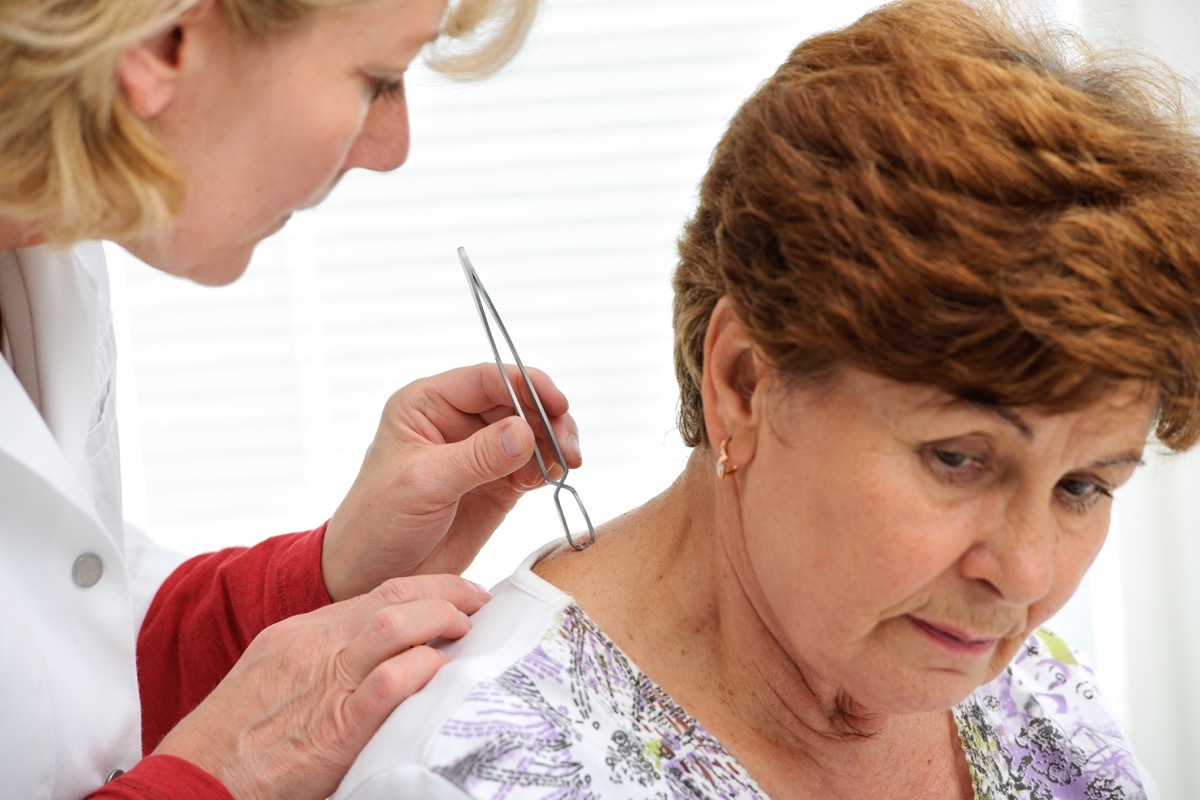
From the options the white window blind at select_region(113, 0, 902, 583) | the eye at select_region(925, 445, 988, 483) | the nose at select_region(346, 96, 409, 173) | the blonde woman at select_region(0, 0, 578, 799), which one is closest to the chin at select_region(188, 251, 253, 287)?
the blonde woman at select_region(0, 0, 578, 799)

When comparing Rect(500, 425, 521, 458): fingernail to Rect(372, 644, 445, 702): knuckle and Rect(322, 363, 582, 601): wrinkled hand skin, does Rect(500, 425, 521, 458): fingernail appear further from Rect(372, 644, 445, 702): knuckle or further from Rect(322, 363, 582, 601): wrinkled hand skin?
Rect(372, 644, 445, 702): knuckle

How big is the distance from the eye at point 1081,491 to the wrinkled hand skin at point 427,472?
0.47m

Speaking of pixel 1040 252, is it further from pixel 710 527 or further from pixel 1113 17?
pixel 1113 17

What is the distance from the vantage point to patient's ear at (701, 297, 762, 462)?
1022mm

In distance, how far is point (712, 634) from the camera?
1.14m

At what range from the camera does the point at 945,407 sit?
91 cm

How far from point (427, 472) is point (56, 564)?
342 millimetres

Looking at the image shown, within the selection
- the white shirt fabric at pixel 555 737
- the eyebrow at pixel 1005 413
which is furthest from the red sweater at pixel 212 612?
the eyebrow at pixel 1005 413

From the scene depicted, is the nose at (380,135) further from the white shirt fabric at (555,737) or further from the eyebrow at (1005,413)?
the eyebrow at (1005,413)

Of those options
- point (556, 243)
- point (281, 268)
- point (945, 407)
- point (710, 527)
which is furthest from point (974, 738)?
point (281, 268)

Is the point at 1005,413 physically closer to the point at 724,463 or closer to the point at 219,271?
the point at 724,463

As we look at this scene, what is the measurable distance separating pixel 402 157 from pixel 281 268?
1.37 metres

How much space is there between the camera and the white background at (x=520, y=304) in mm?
2295

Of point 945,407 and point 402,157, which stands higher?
point 402,157
